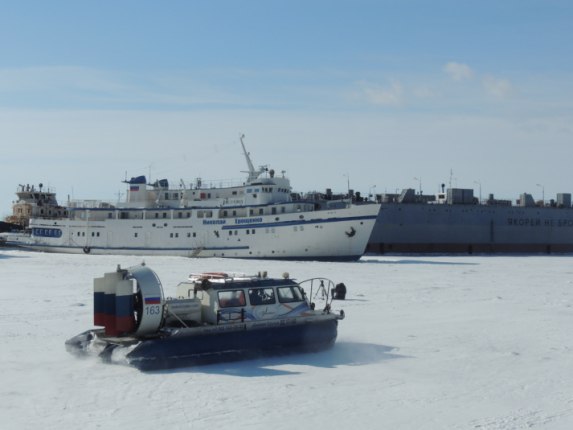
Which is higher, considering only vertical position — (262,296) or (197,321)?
(262,296)

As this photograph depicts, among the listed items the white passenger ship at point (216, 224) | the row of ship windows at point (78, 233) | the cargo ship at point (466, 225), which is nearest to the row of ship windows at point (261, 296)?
the white passenger ship at point (216, 224)

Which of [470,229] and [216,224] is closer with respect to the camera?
[216,224]

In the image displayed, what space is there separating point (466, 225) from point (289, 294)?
5164 cm

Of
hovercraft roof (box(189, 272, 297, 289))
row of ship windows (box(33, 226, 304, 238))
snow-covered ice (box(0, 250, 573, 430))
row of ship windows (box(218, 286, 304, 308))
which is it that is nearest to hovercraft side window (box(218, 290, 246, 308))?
row of ship windows (box(218, 286, 304, 308))

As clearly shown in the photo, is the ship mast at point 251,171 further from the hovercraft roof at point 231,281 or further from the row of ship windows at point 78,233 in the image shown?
the hovercraft roof at point 231,281

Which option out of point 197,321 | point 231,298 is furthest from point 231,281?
point 197,321

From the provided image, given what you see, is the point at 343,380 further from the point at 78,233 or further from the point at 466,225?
the point at 466,225

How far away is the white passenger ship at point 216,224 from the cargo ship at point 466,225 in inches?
306

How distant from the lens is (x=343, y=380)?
12023 mm

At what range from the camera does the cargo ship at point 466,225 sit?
61000 millimetres

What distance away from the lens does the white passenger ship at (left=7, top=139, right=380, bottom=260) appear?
47.6 metres

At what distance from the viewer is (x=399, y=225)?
2404 inches

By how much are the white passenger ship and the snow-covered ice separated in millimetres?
27257

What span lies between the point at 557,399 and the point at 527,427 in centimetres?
170
